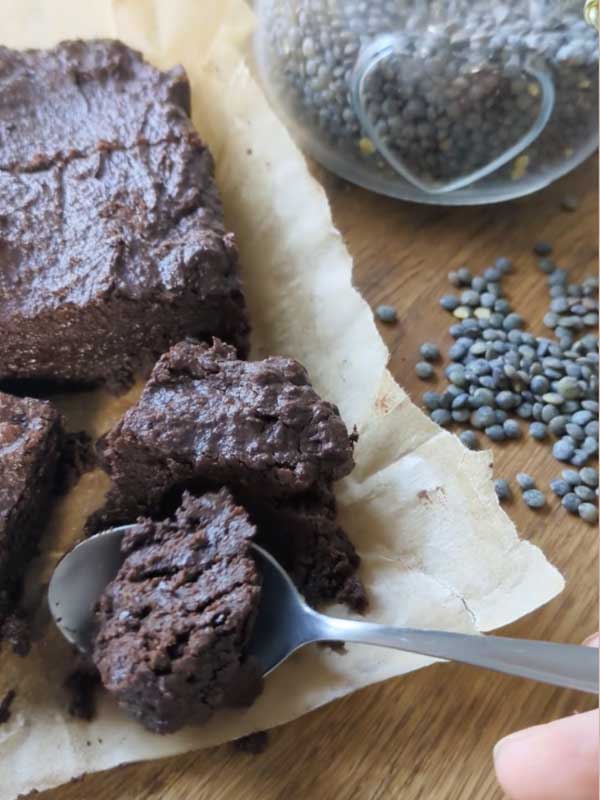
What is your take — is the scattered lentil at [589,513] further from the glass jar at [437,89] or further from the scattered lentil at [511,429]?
the glass jar at [437,89]

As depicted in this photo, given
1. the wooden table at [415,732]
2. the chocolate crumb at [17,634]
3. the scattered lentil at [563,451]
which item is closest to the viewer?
the wooden table at [415,732]

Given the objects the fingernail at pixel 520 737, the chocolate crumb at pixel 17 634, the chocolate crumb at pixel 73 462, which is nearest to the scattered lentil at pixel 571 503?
the fingernail at pixel 520 737

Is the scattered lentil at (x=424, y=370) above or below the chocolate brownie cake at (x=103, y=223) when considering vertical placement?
below

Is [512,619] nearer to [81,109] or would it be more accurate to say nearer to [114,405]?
[114,405]

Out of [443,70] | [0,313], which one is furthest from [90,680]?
[443,70]

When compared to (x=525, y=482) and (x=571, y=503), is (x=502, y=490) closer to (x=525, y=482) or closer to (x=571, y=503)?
(x=525, y=482)

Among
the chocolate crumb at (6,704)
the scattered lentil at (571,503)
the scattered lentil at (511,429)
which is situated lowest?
the scattered lentil at (571,503)

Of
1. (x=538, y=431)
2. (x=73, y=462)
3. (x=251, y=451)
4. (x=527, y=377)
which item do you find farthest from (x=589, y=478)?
(x=73, y=462)
